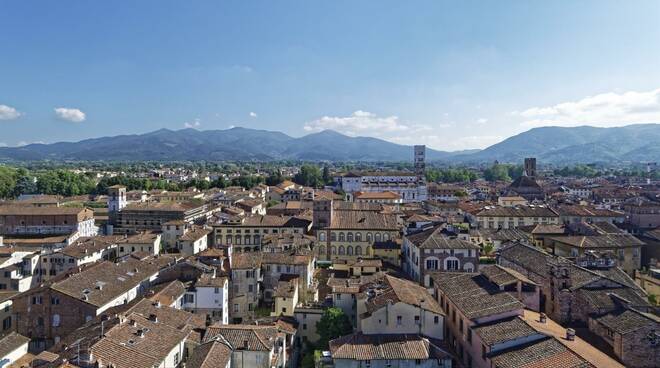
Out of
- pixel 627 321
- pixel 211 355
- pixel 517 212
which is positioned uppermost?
pixel 517 212

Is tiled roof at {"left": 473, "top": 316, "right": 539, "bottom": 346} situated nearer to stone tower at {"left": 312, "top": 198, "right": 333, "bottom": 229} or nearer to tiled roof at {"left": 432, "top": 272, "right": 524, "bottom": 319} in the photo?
→ tiled roof at {"left": 432, "top": 272, "right": 524, "bottom": 319}

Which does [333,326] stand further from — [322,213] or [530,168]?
[530,168]

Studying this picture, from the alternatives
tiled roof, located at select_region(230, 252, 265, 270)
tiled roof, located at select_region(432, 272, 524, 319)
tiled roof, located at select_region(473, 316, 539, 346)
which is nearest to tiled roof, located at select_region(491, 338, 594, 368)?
tiled roof, located at select_region(473, 316, 539, 346)

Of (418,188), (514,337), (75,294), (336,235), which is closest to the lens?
(514,337)

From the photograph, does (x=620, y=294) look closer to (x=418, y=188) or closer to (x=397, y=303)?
(x=397, y=303)

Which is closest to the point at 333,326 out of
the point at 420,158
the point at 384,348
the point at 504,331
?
the point at 384,348

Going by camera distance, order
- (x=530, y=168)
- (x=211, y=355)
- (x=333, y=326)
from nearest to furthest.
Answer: (x=211, y=355), (x=333, y=326), (x=530, y=168)

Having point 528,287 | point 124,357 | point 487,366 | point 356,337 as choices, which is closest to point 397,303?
point 356,337
